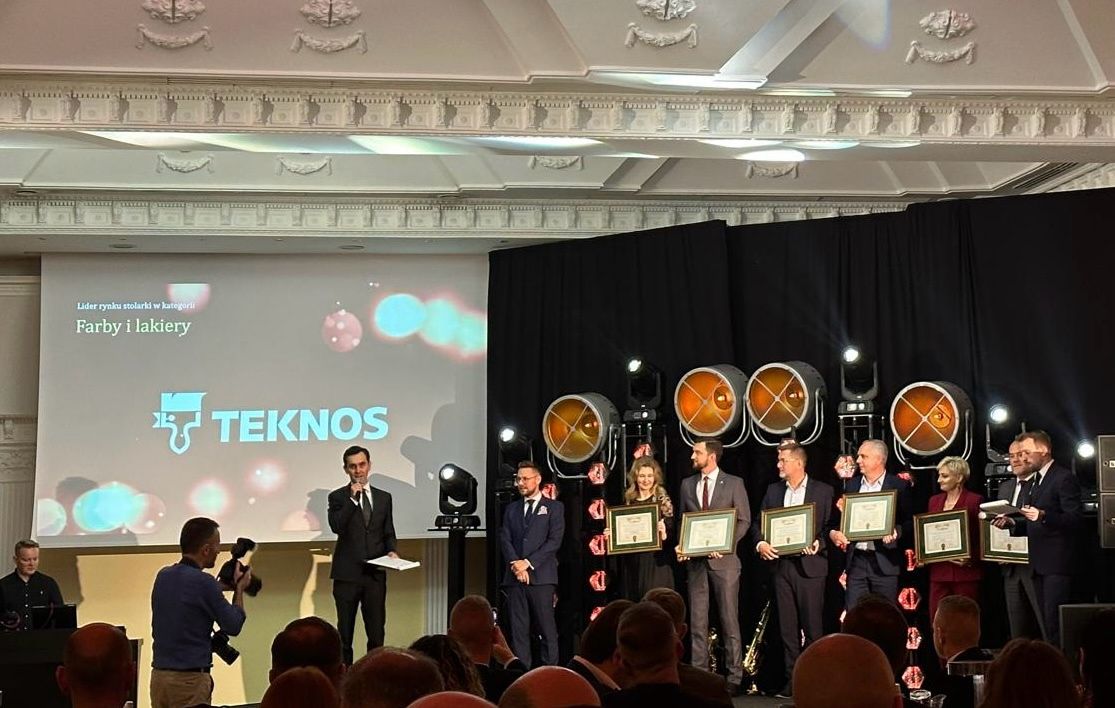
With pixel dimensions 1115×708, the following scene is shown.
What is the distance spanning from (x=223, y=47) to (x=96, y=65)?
0.70m

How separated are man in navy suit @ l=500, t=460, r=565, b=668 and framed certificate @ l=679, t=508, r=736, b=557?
1026 millimetres

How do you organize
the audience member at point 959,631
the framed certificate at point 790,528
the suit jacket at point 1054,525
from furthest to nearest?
the framed certificate at point 790,528
the suit jacket at point 1054,525
the audience member at point 959,631

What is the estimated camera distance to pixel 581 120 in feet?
25.0

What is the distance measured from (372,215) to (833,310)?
138 inches

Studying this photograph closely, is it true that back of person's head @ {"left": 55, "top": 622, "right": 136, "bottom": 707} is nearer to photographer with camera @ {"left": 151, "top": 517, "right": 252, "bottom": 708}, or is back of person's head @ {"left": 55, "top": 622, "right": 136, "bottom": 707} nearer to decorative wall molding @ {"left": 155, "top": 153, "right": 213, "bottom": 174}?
photographer with camera @ {"left": 151, "top": 517, "right": 252, "bottom": 708}

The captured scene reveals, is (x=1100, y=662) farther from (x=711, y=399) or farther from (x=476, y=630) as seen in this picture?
(x=711, y=399)

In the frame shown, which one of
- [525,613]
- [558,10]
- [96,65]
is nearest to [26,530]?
[525,613]

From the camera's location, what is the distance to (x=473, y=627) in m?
4.35

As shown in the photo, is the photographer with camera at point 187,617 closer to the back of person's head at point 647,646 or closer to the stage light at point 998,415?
the back of person's head at point 647,646

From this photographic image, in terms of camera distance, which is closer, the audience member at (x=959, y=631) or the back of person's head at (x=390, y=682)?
the back of person's head at (x=390, y=682)

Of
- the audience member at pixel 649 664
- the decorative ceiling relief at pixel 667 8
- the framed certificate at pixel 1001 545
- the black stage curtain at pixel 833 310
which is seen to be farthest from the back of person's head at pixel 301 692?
the black stage curtain at pixel 833 310

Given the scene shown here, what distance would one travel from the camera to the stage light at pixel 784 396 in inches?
352

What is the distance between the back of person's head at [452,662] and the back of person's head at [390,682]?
1.17 m

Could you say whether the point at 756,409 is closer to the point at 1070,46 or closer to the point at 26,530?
the point at 1070,46
